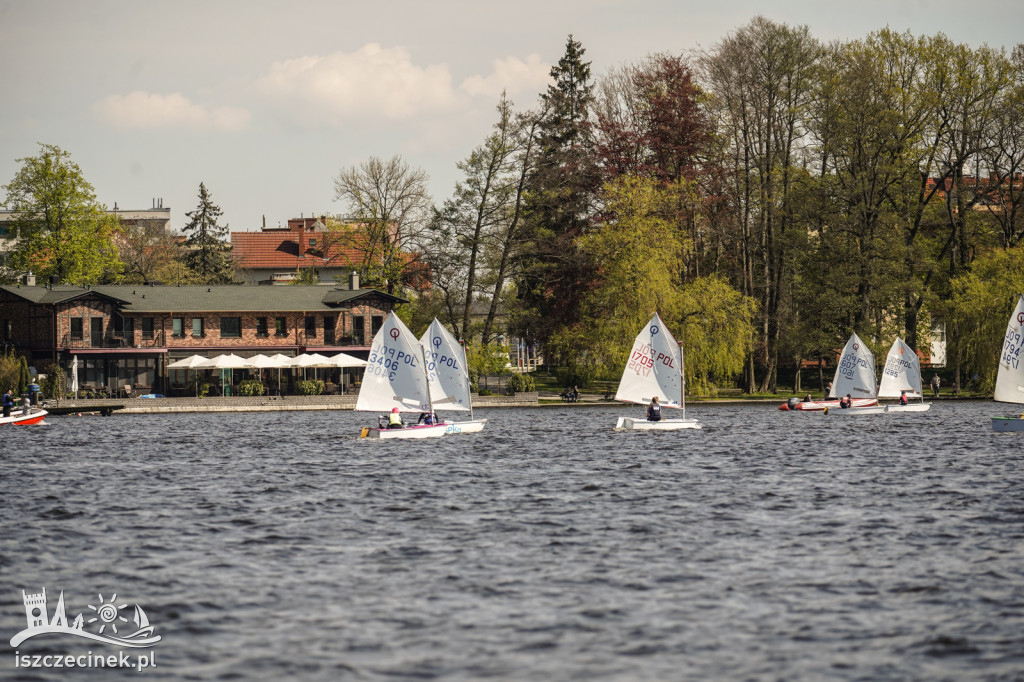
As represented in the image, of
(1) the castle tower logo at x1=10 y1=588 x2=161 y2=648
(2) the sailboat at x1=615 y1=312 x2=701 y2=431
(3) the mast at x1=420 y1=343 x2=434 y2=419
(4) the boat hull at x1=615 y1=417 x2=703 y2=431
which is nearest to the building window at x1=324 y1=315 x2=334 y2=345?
(4) the boat hull at x1=615 y1=417 x2=703 y2=431

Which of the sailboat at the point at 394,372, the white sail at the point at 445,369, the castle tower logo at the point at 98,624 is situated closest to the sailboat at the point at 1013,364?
the white sail at the point at 445,369

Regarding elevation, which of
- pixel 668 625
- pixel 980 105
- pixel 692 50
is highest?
pixel 692 50

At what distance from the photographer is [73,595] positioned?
16641 mm

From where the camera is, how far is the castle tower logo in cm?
1427

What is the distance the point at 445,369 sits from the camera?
144 ft

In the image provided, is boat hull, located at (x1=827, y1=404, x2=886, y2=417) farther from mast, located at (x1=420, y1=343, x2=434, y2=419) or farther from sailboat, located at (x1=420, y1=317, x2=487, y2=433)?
mast, located at (x1=420, y1=343, x2=434, y2=419)

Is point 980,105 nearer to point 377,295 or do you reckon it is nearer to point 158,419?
point 377,295

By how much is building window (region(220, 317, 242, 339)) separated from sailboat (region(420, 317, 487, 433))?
43.5m

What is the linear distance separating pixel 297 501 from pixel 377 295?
5998 centimetres

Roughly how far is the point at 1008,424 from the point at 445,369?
2285cm

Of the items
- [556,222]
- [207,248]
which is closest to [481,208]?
[556,222]

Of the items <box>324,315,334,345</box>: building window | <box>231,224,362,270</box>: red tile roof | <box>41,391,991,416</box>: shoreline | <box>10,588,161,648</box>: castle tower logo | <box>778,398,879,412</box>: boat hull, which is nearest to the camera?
<box>10,588,161,648</box>: castle tower logo

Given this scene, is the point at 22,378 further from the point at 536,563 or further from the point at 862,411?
the point at 536,563

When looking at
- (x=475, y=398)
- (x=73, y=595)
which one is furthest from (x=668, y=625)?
(x=475, y=398)
